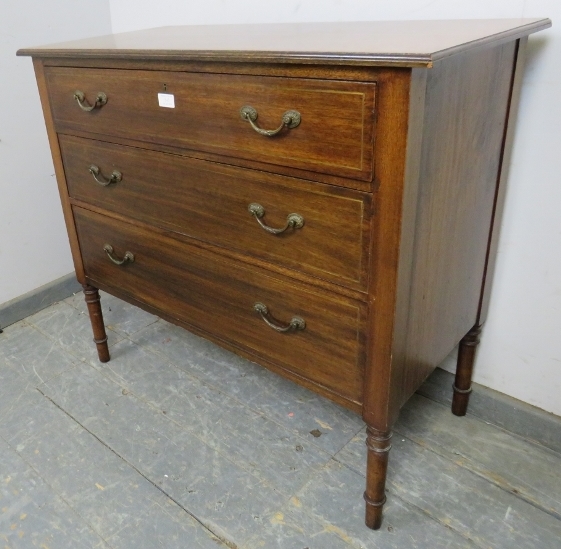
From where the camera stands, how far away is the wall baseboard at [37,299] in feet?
6.44

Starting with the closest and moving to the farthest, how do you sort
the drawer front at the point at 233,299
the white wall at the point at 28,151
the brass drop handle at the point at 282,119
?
the brass drop handle at the point at 282,119 → the drawer front at the point at 233,299 → the white wall at the point at 28,151

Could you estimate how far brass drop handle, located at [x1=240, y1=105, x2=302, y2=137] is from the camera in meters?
0.89

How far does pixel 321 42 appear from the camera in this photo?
947 millimetres

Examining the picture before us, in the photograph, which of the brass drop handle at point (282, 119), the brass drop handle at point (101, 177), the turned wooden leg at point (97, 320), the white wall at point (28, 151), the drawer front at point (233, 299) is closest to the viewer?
the brass drop handle at point (282, 119)

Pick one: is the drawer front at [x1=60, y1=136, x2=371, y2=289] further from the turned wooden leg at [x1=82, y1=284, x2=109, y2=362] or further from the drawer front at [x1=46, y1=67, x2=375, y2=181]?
the turned wooden leg at [x1=82, y1=284, x2=109, y2=362]

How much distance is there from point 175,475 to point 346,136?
91 centimetres

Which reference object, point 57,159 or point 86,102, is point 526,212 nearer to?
point 86,102

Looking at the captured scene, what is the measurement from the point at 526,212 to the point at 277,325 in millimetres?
620

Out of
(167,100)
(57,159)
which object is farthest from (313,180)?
(57,159)

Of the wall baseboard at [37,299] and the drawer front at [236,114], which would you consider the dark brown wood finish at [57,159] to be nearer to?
the drawer front at [236,114]

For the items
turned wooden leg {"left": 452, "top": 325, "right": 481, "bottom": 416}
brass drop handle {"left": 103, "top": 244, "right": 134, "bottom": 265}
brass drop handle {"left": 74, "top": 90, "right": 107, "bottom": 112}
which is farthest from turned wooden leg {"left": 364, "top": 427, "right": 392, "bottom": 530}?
brass drop handle {"left": 74, "top": 90, "right": 107, "bottom": 112}

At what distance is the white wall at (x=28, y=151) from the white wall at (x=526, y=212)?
0.70 m

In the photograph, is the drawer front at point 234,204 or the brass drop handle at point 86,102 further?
the brass drop handle at point 86,102

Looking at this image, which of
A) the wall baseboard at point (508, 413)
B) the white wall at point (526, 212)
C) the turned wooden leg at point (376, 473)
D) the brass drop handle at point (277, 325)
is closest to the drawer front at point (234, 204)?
the brass drop handle at point (277, 325)
